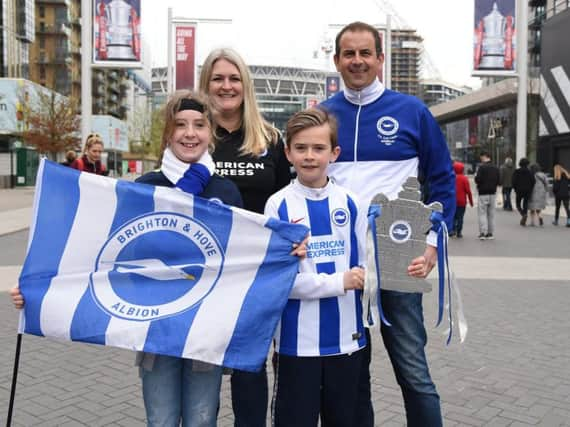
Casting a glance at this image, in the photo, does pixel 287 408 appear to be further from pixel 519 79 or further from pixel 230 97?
pixel 519 79

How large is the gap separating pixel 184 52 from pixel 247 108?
77.0 feet

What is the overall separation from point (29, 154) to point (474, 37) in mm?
28336

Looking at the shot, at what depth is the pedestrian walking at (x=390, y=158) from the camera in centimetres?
311

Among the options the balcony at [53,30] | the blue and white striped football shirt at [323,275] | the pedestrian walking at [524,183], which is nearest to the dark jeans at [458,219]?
the pedestrian walking at [524,183]

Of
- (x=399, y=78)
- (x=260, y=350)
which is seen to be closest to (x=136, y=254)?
(x=260, y=350)

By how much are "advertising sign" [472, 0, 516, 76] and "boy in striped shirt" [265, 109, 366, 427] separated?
71.4 feet

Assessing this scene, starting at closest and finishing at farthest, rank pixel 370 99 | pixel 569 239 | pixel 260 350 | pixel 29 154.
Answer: pixel 260 350, pixel 370 99, pixel 569 239, pixel 29 154

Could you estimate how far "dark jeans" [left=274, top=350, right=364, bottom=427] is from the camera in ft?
9.12

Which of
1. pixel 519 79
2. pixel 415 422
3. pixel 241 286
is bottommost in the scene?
pixel 415 422

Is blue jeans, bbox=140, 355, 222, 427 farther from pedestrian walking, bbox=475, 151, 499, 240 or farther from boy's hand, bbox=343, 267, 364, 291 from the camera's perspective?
pedestrian walking, bbox=475, 151, 499, 240

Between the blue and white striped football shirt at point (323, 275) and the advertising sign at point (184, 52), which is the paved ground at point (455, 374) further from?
the advertising sign at point (184, 52)

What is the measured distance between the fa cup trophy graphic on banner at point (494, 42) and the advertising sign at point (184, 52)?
439 inches

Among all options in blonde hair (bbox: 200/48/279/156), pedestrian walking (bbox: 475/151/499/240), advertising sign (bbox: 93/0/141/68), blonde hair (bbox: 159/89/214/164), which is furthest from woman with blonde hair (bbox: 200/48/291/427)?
advertising sign (bbox: 93/0/141/68)

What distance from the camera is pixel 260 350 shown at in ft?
9.12
